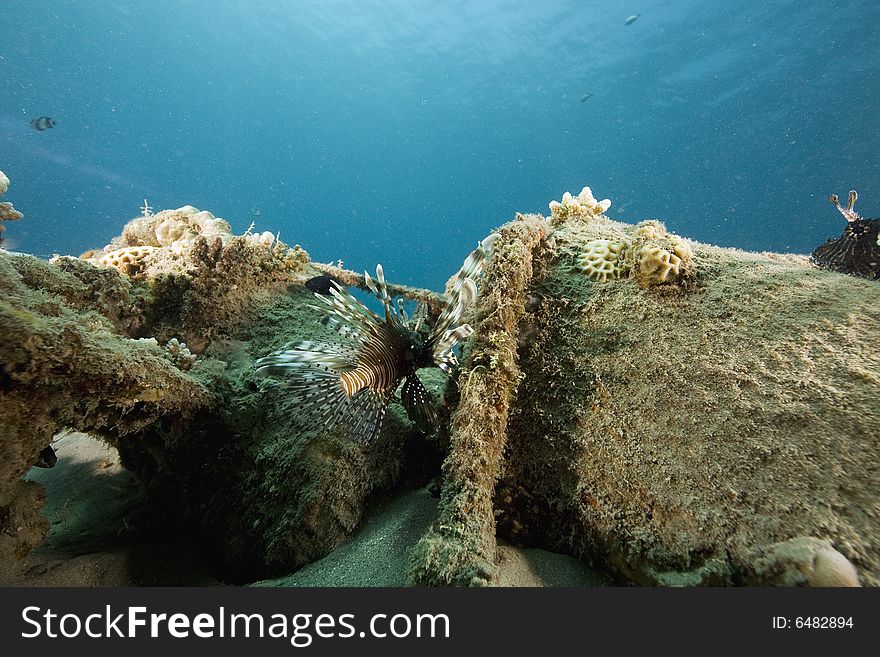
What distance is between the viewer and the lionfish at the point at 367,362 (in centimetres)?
244

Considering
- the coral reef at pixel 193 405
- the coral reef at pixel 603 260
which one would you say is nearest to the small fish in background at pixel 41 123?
the coral reef at pixel 193 405

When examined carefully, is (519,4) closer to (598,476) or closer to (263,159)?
(598,476)

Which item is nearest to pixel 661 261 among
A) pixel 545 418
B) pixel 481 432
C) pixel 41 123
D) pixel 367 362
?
pixel 545 418

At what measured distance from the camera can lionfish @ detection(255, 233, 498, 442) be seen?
8.00ft

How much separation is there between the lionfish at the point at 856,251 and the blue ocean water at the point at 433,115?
54539mm

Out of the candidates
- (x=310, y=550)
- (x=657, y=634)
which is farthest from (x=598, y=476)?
(x=310, y=550)

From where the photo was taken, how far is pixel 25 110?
63.6 m

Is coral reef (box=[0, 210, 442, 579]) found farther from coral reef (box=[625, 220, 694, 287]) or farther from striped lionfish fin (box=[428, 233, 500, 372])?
coral reef (box=[625, 220, 694, 287])

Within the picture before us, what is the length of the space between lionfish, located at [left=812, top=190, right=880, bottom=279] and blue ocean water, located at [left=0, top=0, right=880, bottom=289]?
54.5 meters

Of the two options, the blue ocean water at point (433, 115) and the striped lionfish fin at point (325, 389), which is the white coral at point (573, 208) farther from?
the blue ocean water at point (433, 115)

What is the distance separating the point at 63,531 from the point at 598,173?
124215mm

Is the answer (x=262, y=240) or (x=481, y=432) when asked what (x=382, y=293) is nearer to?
(x=481, y=432)

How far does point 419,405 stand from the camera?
9.16 feet

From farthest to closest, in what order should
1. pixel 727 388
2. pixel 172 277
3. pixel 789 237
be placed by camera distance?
pixel 789 237, pixel 172 277, pixel 727 388
